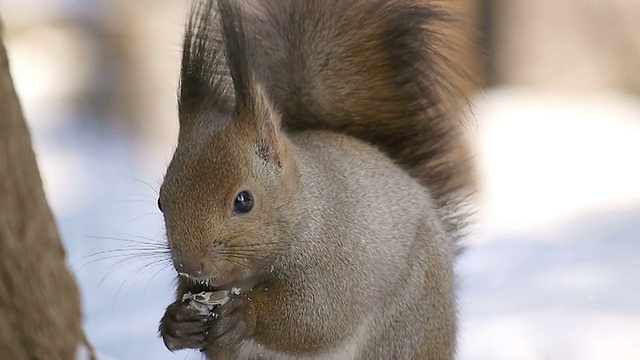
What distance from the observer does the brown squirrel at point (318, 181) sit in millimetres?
1577

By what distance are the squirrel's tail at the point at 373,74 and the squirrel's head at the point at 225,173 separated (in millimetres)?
373

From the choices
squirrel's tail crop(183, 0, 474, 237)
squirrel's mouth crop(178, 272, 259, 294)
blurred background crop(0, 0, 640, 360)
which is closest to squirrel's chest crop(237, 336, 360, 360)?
squirrel's mouth crop(178, 272, 259, 294)

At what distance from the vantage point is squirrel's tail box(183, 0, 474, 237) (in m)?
2.11

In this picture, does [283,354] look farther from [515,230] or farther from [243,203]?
[515,230]

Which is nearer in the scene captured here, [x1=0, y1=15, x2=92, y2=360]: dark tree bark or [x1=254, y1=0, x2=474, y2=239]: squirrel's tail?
[x1=0, y1=15, x2=92, y2=360]: dark tree bark

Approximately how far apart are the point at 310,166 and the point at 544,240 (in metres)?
1.97

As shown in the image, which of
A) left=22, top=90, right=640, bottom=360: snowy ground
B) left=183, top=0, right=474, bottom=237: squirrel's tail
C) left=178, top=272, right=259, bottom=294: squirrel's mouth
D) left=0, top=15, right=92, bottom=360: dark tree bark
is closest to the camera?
left=178, top=272, right=259, bottom=294: squirrel's mouth

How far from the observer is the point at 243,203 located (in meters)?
1.57

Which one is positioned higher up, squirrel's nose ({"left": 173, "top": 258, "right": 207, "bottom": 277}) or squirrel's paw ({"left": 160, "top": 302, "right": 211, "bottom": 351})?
squirrel's nose ({"left": 173, "top": 258, "right": 207, "bottom": 277})

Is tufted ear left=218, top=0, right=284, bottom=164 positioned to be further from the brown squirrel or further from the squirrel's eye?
the squirrel's eye

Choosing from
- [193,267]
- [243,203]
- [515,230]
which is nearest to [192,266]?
[193,267]

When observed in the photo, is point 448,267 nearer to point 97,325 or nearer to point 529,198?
point 97,325

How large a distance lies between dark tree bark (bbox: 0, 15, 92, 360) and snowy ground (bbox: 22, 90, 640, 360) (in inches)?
5.4

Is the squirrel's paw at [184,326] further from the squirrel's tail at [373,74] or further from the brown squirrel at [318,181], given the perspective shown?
the squirrel's tail at [373,74]
